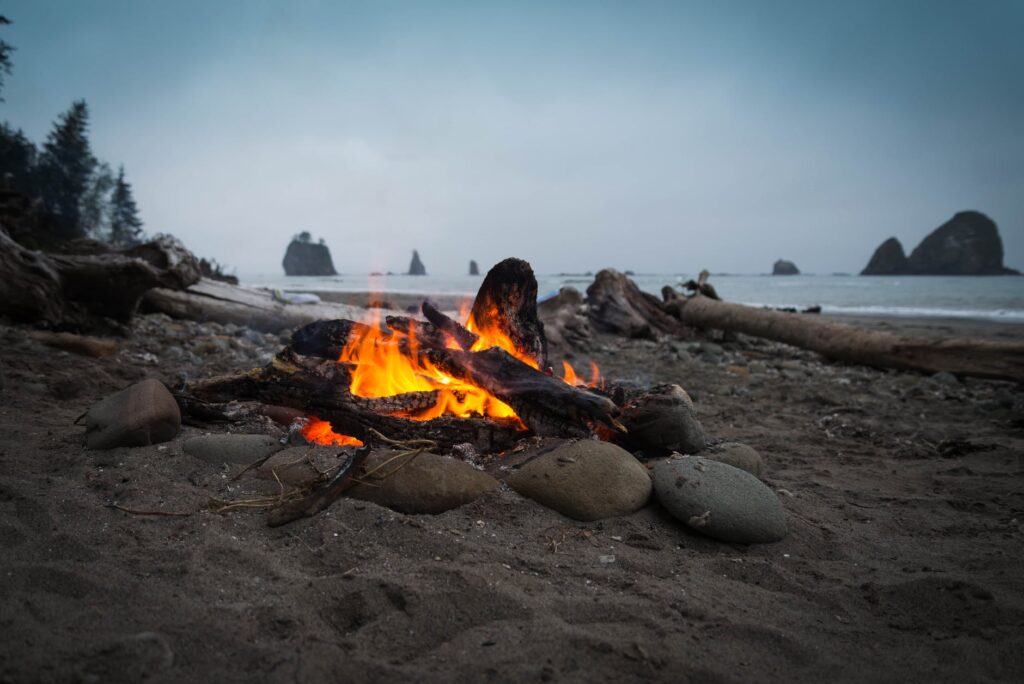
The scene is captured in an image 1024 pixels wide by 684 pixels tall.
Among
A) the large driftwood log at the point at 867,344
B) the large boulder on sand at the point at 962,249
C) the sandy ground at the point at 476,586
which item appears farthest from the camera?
the large boulder on sand at the point at 962,249

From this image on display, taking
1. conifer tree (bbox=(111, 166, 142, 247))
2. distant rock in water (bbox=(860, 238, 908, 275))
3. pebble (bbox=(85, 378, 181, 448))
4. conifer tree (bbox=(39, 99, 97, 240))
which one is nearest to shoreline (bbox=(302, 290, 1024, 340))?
pebble (bbox=(85, 378, 181, 448))

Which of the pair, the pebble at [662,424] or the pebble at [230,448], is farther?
the pebble at [662,424]

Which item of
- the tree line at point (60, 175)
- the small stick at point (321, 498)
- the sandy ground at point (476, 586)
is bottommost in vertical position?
the sandy ground at point (476, 586)

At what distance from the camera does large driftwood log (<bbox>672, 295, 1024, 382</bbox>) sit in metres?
7.19

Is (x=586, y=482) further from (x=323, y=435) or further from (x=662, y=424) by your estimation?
(x=323, y=435)

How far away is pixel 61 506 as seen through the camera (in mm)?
2527

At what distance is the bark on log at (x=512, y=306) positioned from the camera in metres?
4.11

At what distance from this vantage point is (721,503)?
9.70 ft

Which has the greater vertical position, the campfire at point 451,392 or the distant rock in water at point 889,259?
the distant rock in water at point 889,259

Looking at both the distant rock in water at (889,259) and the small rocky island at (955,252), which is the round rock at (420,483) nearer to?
the small rocky island at (955,252)

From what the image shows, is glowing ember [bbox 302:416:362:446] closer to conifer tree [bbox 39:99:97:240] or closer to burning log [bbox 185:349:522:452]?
burning log [bbox 185:349:522:452]

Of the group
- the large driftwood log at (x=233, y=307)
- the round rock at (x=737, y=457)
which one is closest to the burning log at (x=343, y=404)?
the round rock at (x=737, y=457)

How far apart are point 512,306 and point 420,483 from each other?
1719 millimetres

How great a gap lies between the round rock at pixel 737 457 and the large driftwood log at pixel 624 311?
7.73 metres
